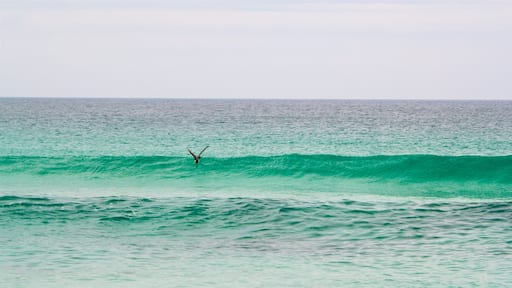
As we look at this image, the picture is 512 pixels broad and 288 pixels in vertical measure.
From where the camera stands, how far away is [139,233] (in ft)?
48.2

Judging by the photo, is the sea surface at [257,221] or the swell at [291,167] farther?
the swell at [291,167]

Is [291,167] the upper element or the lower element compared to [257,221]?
upper

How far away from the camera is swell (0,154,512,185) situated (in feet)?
84.9

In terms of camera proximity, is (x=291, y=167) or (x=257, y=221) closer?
(x=257, y=221)

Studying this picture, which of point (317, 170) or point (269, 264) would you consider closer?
point (269, 264)

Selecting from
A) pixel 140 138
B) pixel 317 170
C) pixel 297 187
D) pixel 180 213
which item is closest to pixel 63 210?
pixel 180 213

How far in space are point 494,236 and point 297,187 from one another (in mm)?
11357

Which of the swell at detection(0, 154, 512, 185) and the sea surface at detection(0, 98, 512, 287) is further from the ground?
the swell at detection(0, 154, 512, 185)

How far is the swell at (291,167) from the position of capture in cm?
2589

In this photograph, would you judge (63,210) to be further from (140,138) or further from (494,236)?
(140,138)

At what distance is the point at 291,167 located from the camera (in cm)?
2725

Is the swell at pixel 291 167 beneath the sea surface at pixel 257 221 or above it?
above

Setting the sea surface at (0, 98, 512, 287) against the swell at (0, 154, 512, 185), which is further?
the swell at (0, 154, 512, 185)

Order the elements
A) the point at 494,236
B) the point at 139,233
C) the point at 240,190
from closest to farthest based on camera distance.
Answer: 1. the point at 494,236
2. the point at 139,233
3. the point at 240,190
